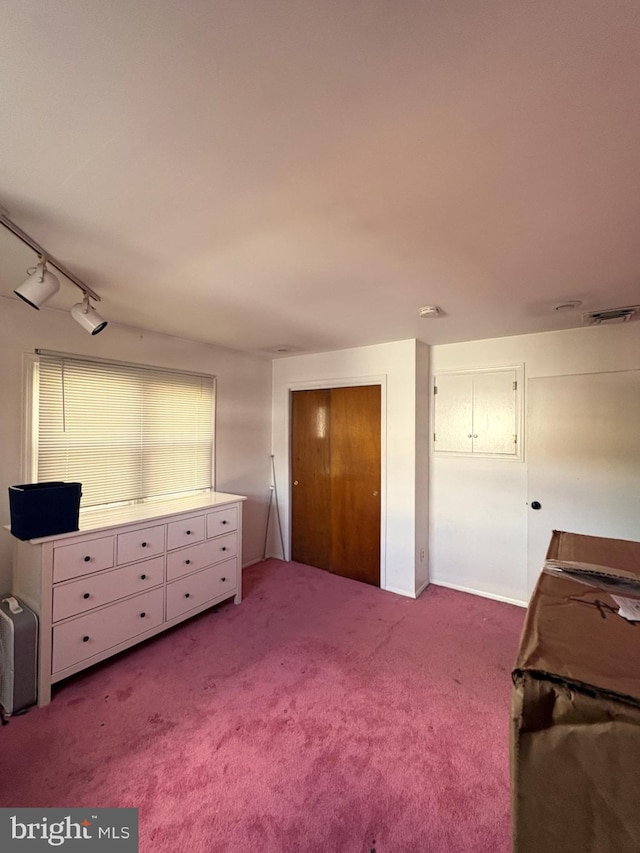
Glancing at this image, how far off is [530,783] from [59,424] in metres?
2.96

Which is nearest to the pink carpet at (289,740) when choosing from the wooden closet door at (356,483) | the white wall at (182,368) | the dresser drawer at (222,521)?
the dresser drawer at (222,521)

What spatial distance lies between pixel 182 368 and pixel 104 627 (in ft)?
6.95

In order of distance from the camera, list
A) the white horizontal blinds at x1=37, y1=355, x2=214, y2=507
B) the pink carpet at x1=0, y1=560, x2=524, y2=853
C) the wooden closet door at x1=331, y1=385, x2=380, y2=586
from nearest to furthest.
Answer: the pink carpet at x1=0, y1=560, x2=524, y2=853 < the white horizontal blinds at x1=37, y1=355, x2=214, y2=507 < the wooden closet door at x1=331, y1=385, x2=380, y2=586

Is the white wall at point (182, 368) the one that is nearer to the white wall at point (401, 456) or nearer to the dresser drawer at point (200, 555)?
the dresser drawer at point (200, 555)

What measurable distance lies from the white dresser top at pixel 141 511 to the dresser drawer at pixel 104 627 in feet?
1.68

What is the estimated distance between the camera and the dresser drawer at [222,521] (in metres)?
2.90

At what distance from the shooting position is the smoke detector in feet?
7.82

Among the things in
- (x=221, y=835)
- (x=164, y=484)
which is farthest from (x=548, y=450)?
(x=164, y=484)

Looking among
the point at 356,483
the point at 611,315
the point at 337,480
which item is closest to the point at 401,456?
the point at 356,483

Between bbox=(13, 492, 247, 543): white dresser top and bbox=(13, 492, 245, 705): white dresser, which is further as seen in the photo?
bbox=(13, 492, 247, 543): white dresser top

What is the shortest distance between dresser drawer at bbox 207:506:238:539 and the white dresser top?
7 cm

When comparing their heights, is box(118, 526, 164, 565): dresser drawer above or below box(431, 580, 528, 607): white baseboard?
above

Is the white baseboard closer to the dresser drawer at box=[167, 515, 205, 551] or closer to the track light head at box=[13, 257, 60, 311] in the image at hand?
the dresser drawer at box=[167, 515, 205, 551]

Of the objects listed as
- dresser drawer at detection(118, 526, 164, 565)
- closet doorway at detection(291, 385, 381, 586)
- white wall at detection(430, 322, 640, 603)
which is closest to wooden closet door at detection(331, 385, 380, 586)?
closet doorway at detection(291, 385, 381, 586)
